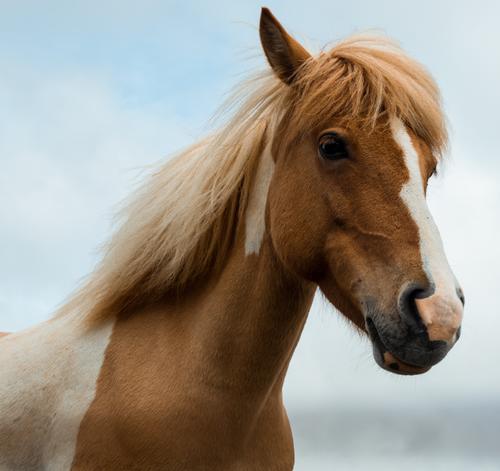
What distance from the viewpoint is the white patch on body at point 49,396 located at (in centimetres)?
416

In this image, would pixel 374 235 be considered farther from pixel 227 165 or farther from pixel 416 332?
pixel 227 165

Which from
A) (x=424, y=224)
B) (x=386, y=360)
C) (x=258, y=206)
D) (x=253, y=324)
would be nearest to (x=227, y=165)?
(x=258, y=206)

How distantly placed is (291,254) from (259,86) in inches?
46.7

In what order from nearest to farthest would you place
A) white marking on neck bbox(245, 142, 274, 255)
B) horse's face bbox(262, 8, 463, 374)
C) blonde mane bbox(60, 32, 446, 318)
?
horse's face bbox(262, 8, 463, 374) → blonde mane bbox(60, 32, 446, 318) → white marking on neck bbox(245, 142, 274, 255)

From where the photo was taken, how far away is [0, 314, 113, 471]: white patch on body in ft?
13.7

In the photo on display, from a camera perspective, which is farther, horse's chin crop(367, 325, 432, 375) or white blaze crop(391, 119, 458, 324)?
horse's chin crop(367, 325, 432, 375)

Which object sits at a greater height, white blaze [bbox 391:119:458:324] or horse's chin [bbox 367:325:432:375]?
white blaze [bbox 391:119:458:324]

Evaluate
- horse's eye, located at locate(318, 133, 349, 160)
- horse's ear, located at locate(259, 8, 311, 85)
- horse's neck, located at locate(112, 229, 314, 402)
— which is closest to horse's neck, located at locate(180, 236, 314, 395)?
horse's neck, located at locate(112, 229, 314, 402)

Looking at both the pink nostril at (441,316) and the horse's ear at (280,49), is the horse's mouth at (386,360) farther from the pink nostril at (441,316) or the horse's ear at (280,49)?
the horse's ear at (280,49)

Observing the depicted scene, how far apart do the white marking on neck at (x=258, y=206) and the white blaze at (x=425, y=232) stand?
81cm

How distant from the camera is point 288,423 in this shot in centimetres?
456

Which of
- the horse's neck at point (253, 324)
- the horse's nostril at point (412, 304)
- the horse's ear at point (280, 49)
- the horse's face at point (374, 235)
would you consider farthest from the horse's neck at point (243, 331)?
the horse's ear at point (280, 49)

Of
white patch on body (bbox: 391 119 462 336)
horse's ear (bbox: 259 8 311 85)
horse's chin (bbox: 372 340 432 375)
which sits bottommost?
horse's chin (bbox: 372 340 432 375)

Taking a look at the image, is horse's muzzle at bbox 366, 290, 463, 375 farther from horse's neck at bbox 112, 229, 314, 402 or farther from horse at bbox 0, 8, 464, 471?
horse's neck at bbox 112, 229, 314, 402
